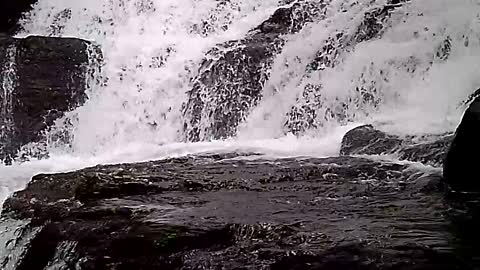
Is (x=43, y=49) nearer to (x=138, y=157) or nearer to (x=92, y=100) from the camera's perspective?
(x=92, y=100)

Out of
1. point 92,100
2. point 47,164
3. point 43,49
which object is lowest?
point 47,164

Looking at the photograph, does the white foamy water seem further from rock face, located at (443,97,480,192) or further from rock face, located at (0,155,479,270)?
rock face, located at (443,97,480,192)

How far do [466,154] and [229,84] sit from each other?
22.3 ft

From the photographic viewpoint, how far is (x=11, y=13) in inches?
586

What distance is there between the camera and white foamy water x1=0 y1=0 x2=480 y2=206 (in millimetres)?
9469

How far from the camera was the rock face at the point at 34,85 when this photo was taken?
1196cm

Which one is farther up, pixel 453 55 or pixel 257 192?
pixel 453 55

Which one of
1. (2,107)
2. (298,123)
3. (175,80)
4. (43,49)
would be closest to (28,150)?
(2,107)

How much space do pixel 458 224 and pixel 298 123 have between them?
608 centimetres

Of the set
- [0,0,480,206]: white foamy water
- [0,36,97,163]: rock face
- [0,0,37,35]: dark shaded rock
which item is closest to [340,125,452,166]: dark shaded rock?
[0,0,480,206]: white foamy water

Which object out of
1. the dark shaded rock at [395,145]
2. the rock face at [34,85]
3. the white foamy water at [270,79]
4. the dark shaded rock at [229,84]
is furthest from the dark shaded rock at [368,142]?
the rock face at [34,85]

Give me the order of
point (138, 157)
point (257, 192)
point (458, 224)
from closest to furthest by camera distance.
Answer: point (458, 224)
point (257, 192)
point (138, 157)

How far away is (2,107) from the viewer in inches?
473

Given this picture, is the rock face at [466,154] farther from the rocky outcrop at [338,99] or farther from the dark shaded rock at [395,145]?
the rocky outcrop at [338,99]
